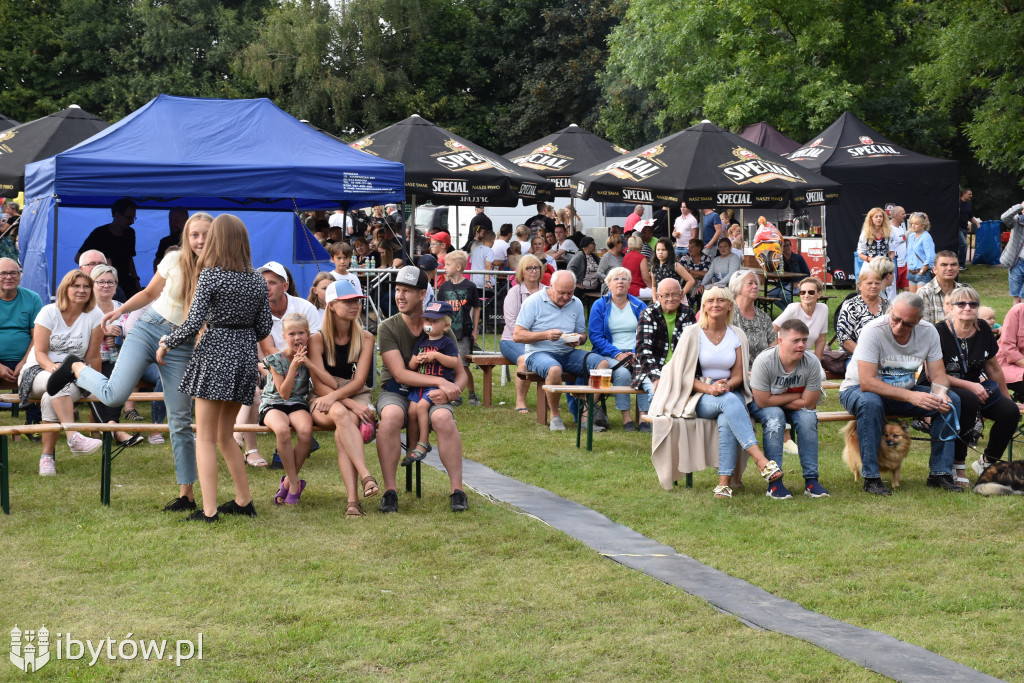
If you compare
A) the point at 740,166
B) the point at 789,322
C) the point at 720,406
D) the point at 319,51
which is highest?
the point at 319,51

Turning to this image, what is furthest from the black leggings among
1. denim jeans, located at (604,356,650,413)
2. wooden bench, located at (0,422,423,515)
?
wooden bench, located at (0,422,423,515)

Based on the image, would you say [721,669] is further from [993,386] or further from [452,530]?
[993,386]

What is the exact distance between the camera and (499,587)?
5.79m

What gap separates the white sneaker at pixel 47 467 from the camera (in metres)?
8.21

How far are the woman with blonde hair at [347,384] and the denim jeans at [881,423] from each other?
11.0 feet

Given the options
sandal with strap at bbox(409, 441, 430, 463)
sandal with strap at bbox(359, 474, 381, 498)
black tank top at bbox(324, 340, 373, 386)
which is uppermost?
black tank top at bbox(324, 340, 373, 386)

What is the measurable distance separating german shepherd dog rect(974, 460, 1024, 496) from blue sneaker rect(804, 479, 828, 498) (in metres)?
1.10

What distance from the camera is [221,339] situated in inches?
266

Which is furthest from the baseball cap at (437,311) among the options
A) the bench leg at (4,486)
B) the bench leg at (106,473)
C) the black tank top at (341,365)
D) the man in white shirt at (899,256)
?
the man in white shirt at (899,256)

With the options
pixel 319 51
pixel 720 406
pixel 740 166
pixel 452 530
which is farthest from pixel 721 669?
pixel 319 51

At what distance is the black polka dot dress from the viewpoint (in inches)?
262

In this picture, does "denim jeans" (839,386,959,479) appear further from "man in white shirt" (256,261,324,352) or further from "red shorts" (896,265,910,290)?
"red shorts" (896,265,910,290)

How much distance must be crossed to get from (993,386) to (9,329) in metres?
7.50

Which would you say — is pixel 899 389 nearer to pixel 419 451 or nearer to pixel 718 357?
pixel 718 357
